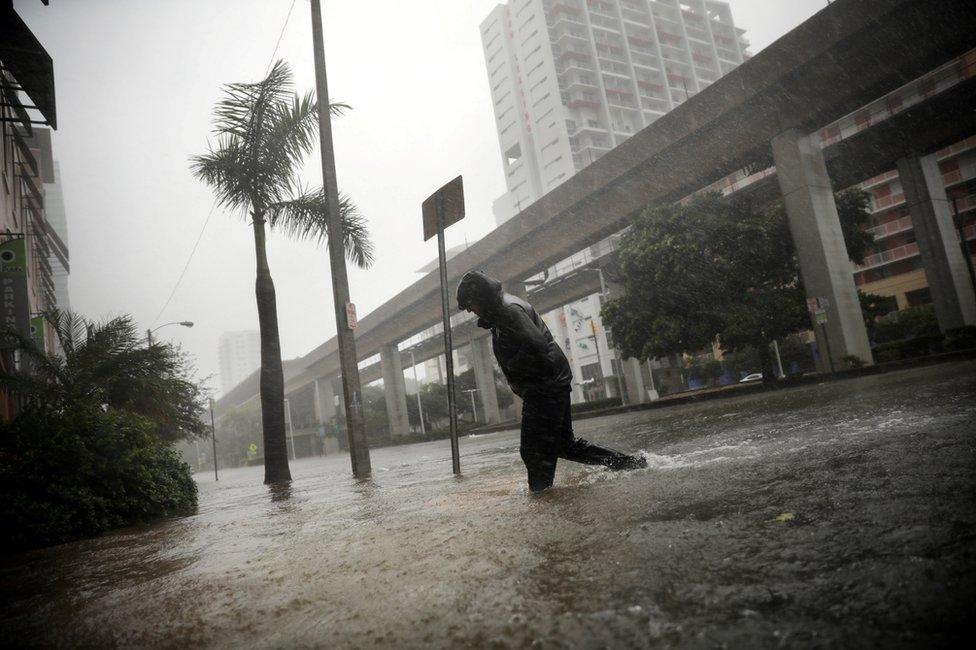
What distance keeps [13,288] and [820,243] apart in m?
20.7

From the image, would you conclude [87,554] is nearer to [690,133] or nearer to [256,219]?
[256,219]

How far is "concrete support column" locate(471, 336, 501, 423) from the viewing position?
38500mm

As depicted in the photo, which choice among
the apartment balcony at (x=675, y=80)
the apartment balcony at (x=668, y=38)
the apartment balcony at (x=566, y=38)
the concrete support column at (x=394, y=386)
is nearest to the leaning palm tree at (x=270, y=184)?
the concrete support column at (x=394, y=386)

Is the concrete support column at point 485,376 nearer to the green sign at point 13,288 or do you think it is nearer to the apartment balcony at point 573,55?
the green sign at point 13,288

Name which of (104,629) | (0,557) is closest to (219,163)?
(0,557)

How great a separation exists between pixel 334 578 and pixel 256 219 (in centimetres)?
1123

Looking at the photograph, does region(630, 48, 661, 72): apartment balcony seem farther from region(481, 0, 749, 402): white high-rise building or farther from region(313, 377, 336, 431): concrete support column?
region(313, 377, 336, 431): concrete support column

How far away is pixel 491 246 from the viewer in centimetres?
2802

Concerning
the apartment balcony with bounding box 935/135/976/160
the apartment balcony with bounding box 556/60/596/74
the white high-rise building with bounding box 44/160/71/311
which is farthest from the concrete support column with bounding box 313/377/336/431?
the apartment balcony with bounding box 935/135/976/160

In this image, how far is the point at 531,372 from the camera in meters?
3.41

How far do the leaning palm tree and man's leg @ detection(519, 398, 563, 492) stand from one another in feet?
29.2

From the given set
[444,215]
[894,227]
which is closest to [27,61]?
[444,215]

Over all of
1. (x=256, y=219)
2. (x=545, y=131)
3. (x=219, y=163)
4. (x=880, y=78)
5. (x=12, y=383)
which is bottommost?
(x=12, y=383)

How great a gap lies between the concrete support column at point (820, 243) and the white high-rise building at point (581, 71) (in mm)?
53411
